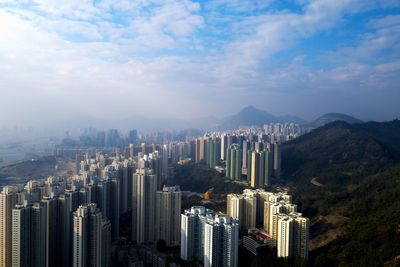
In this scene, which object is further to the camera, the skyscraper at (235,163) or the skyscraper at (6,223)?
the skyscraper at (235,163)

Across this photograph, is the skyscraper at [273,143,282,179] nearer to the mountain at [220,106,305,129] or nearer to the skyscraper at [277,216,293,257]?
the skyscraper at [277,216,293,257]

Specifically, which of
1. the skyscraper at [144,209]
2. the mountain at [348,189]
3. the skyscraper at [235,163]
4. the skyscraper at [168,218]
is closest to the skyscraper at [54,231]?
the skyscraper at [144,209]

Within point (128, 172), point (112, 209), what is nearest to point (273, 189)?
point (128, 172)

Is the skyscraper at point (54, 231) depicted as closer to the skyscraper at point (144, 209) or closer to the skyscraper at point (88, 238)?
the skyscraper at point (88, 238)

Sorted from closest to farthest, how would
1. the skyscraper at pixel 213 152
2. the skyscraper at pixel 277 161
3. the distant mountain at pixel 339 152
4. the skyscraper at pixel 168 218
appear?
the skyscraper at pixel 168 218
the distant mountain at pixel 339 152
the skyscraper at pixel 277 161
the skyscraper at pixel 213 152

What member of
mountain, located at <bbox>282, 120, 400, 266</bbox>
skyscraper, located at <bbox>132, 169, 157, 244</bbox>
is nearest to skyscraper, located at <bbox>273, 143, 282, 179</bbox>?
mountain, located at <bbox>282, 120, 400, 266</bbox>

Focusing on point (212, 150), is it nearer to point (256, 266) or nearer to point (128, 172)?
point (128, 172)

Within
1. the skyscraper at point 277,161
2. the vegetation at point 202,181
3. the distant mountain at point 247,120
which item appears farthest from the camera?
the distant mountain at point 247,120
